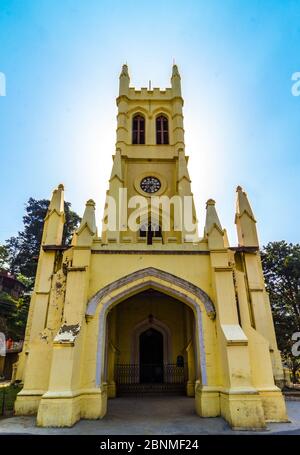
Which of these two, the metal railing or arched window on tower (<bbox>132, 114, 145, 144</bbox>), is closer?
the metal railing

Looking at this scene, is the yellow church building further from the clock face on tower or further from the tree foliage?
the tree foliage

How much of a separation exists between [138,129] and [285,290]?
18566 mm

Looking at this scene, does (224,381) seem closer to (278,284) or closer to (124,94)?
(278,284)

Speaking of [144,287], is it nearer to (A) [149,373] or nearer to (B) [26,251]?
(A) [149,373]

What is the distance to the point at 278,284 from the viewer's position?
2541 cm

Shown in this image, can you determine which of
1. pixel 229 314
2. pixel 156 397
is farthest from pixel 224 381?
pixel 156 397

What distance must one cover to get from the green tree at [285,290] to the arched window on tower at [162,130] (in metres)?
11.8

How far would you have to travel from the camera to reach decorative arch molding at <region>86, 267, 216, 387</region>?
30.0ft

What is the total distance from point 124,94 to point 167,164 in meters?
7.86

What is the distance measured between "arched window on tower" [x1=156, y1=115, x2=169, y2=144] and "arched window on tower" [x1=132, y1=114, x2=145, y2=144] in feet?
3.77

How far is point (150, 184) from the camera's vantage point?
19.3 m

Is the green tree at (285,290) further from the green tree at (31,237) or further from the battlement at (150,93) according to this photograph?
the green tree at (31,237)

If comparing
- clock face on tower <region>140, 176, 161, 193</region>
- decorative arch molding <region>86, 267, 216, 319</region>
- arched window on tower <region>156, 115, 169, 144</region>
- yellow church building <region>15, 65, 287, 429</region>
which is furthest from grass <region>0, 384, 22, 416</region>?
arched window on tower <region>156, 115, 169, 144</region>

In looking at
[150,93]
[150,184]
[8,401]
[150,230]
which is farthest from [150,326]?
[150,93]
